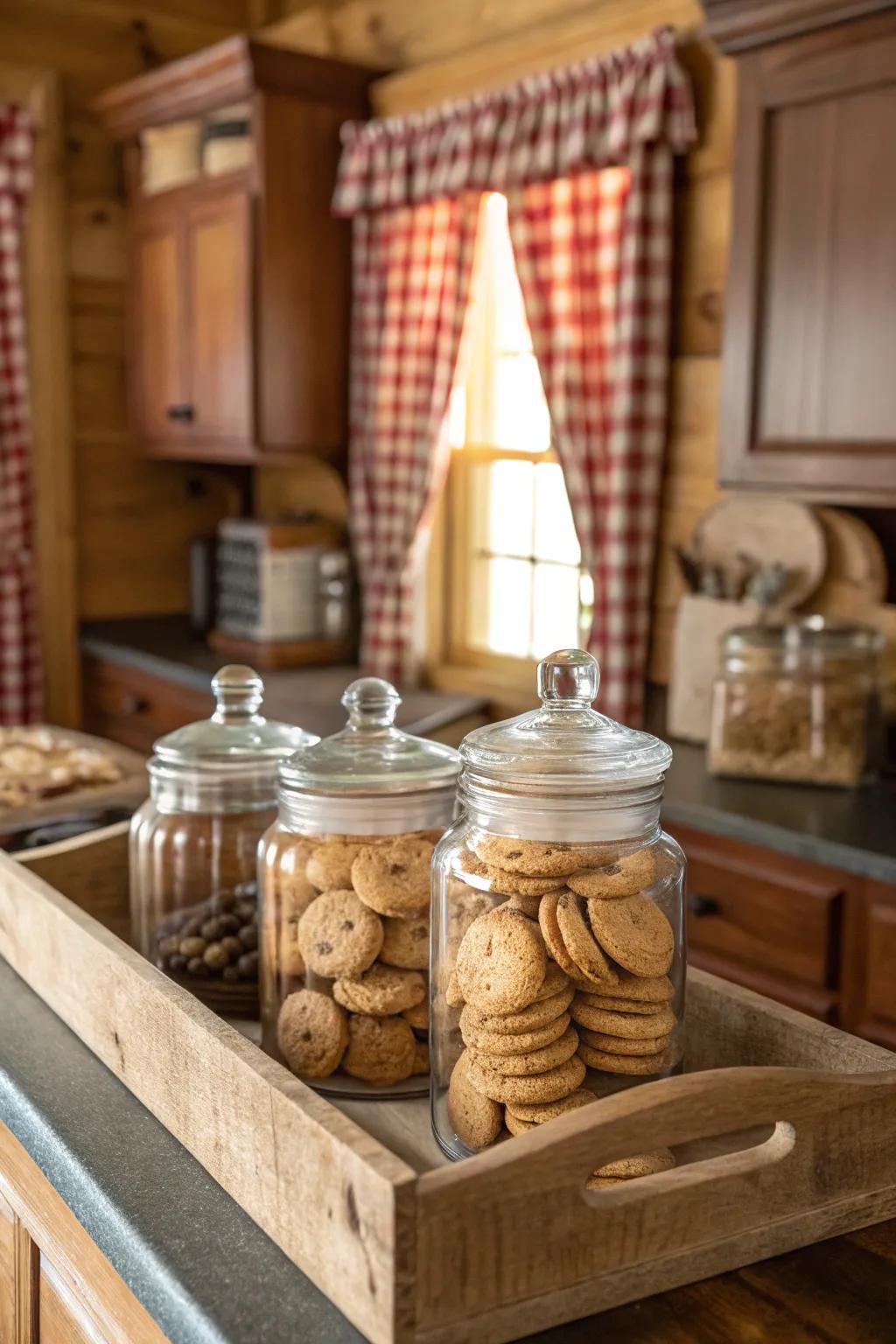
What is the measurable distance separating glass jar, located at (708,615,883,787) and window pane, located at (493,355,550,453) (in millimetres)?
1128

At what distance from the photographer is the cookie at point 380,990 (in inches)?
40.9

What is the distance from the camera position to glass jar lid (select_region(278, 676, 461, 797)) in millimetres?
1074

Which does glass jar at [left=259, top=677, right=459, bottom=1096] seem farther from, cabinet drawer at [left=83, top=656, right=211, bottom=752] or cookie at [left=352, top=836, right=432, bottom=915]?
cabinet drawer at [left=83, top=656, right=211, bottom=752]

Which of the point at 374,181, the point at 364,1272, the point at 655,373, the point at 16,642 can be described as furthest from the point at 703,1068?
the point at 16,642

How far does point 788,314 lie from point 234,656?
2023 mm

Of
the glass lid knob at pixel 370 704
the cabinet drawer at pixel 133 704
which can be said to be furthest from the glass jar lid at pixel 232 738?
the cabinet drawer at pixel 133 704

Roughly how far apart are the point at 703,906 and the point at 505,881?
152 cm

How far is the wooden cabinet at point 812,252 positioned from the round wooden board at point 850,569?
0.34 metres

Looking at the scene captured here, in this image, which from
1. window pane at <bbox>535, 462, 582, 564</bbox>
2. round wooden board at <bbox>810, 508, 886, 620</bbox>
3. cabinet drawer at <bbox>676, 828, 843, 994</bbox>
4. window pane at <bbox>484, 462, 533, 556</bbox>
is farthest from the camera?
window pane at <bbox>484, 462, 533, 556</bbox>

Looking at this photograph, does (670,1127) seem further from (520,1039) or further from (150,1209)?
(150,1209)

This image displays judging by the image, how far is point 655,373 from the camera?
296cm

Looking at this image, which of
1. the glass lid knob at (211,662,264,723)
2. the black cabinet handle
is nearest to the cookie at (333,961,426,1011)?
the glass lid knob at (211,662,264,723)

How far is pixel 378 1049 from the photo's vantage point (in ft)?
3.45

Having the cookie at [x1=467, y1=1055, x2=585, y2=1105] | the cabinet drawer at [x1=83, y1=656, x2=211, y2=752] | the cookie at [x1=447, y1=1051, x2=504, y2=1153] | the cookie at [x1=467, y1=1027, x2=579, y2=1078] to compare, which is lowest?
the cabinet drawer at [x1=83, y1=656, x2=211, y2=752]
